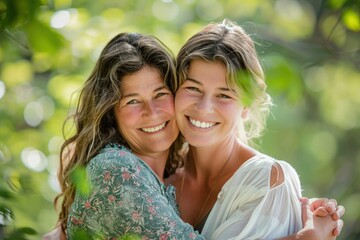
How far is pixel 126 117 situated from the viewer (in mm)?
3119

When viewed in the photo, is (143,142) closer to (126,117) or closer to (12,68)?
(126,117)

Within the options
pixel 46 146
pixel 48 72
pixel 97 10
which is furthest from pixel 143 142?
pixel 48 72

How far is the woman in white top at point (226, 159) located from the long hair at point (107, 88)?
0.42ft

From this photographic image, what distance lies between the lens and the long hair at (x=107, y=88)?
3.06 metres

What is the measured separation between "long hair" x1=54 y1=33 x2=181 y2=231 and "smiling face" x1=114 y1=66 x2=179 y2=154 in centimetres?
3

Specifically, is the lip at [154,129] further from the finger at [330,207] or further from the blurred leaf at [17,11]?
the blurred leaf at [17,11]

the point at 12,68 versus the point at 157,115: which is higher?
the point at 157,115

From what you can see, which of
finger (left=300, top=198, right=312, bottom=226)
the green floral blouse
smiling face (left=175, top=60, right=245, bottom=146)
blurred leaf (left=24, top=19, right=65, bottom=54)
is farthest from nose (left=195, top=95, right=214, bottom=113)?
blurred leaf (left=24, top=19, right=65, bottom=54)

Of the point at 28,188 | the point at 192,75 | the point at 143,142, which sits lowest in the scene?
the point at 143,142

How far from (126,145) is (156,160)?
0.19 meters

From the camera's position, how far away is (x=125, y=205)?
8.95ft

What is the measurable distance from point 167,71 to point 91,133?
0.39m

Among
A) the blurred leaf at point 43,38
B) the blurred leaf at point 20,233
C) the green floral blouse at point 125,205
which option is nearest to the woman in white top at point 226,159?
the green floral blouse at point 125,205

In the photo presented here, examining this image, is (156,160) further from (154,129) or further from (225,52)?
(225,52)
